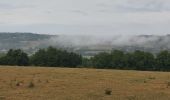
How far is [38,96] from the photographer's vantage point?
2477cm

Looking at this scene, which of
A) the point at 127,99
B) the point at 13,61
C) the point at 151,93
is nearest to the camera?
the point at 127,99

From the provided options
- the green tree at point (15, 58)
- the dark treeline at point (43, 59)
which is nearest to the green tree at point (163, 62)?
the dark treeline at point (43, 59)

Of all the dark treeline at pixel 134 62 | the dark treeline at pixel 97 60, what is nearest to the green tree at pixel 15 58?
the dark treeline at pixel 97 60

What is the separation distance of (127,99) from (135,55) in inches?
2767

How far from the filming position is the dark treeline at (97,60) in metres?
90.2

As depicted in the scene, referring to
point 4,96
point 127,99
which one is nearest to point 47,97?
point 4,96

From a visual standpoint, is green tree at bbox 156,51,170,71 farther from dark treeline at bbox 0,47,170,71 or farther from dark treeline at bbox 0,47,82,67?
dark treeline at bbox 0,47,82,67

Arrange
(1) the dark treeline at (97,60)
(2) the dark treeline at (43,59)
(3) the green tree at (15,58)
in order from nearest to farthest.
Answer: (3) the green tree at (15,58) < (2) the dark treeline at (43,59) < (1) the dark treeline at (97,60)

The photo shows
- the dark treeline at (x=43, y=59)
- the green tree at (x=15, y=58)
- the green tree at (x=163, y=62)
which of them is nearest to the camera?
the green tree at (x=15, y=58)

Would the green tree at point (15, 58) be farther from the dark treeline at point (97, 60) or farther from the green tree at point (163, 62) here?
the green tree at point (163, 62)

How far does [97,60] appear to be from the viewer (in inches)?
3703

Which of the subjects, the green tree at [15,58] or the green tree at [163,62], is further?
the green tree at [163,62]

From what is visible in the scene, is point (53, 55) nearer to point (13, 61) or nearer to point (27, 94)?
point (13, 61)

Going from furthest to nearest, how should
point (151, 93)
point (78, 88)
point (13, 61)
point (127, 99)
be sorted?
point (13, 61), point (78, 88), point (151, 93), point (127, 99)
